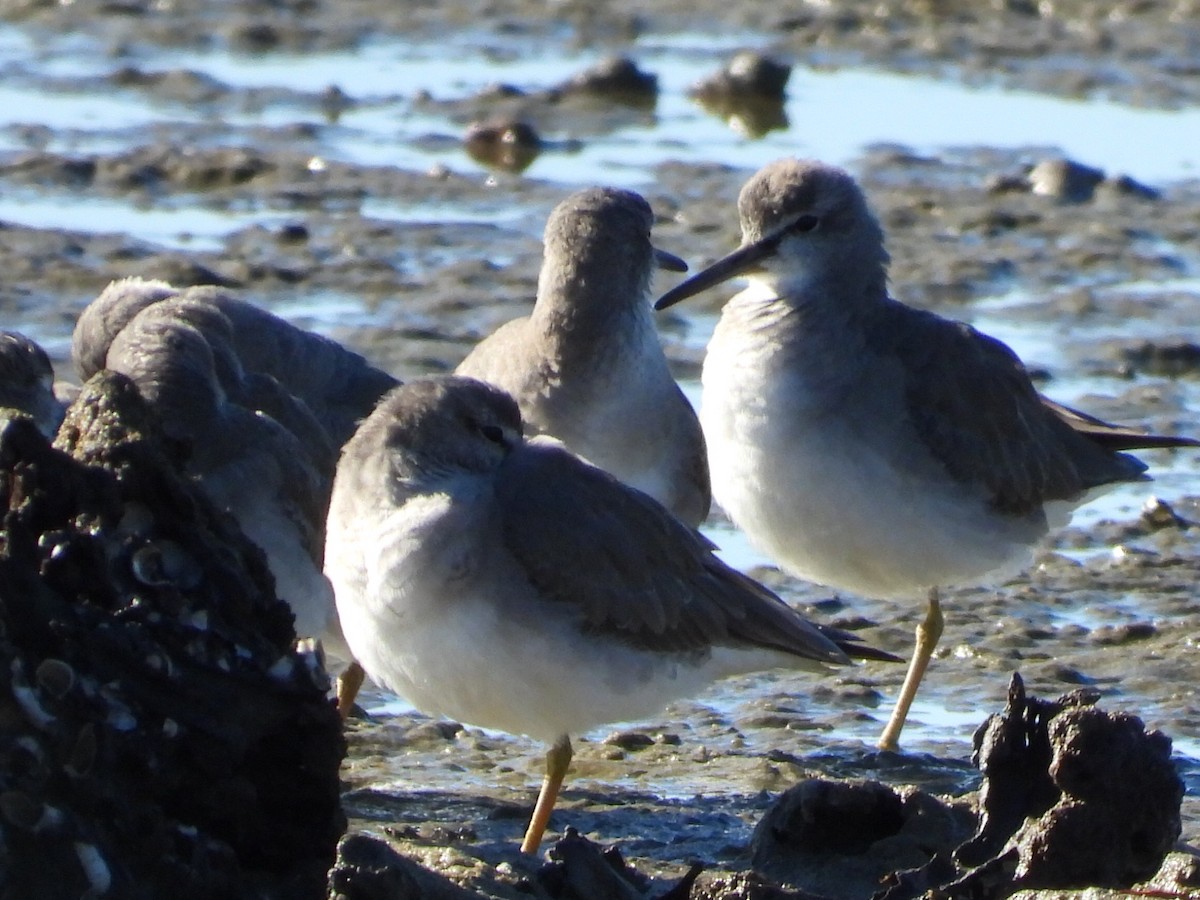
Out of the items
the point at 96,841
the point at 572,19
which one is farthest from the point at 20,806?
the point at 572,19

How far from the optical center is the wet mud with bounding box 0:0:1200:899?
253 inches

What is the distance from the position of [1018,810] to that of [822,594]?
11.5 feet

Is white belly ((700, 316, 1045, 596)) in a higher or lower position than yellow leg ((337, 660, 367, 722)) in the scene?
higher

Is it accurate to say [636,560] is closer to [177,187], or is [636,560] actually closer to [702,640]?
[702,640]

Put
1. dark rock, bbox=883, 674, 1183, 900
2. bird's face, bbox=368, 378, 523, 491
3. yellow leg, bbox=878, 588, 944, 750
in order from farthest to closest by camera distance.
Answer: yellow leg, bbox=878, 588, 944, 750 → bird's face, bbox=368, 378, 523, 491 → dark rock, bbox=883, 674, 1183, 900

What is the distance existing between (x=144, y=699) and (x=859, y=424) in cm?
346

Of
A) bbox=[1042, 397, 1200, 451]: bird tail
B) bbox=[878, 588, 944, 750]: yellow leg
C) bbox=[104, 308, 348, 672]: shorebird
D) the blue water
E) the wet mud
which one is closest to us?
the wet mud

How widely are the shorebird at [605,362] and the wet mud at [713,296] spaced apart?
76cm

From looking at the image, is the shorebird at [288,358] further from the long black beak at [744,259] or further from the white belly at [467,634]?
the white belly at [467,634]

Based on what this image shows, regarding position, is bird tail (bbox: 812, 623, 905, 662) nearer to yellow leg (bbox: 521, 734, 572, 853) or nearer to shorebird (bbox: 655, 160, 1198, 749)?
shorebird (bbox: 655, 160, 1198, 749)

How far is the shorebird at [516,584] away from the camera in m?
5.84

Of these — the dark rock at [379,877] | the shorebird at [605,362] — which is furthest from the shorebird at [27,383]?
the dark rock at [379,877]

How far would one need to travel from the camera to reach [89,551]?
4.38 meters

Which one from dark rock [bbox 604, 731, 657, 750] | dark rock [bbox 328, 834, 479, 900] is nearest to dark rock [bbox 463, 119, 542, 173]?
dark rock [bbox 604, 731, 657, 750]
